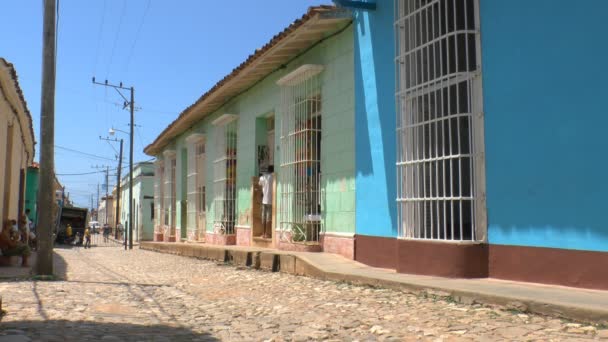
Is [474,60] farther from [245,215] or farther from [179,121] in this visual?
[179,121]

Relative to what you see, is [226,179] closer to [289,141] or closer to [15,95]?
[289,141]

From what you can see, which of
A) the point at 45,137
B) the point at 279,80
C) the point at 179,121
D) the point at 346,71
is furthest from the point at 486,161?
the point at 179,121

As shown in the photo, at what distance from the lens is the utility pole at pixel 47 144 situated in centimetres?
901

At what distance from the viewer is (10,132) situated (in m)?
13.6

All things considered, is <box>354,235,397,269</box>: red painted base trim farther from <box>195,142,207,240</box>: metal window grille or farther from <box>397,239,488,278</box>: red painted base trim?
<box>195,142,207,240</box>: metal window grille

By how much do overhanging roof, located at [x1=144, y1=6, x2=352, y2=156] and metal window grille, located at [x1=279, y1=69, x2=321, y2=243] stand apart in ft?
1.99

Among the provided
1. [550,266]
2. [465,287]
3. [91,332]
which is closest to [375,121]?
[465,287]

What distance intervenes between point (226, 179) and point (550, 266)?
1081cm

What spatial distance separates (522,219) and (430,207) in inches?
49.9

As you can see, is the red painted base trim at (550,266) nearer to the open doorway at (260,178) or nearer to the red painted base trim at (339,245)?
the red painted base trim at (339,245)

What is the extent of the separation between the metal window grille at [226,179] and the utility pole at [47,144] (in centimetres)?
Result: 644

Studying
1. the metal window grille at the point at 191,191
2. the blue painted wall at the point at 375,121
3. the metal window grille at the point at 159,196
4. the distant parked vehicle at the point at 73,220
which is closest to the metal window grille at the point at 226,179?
the metal window grille at the point at 191,191

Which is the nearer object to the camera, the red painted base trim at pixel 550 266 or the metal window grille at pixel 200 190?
the red painted base trim at pixel 550 266

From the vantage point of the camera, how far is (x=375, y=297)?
20.7 ft
